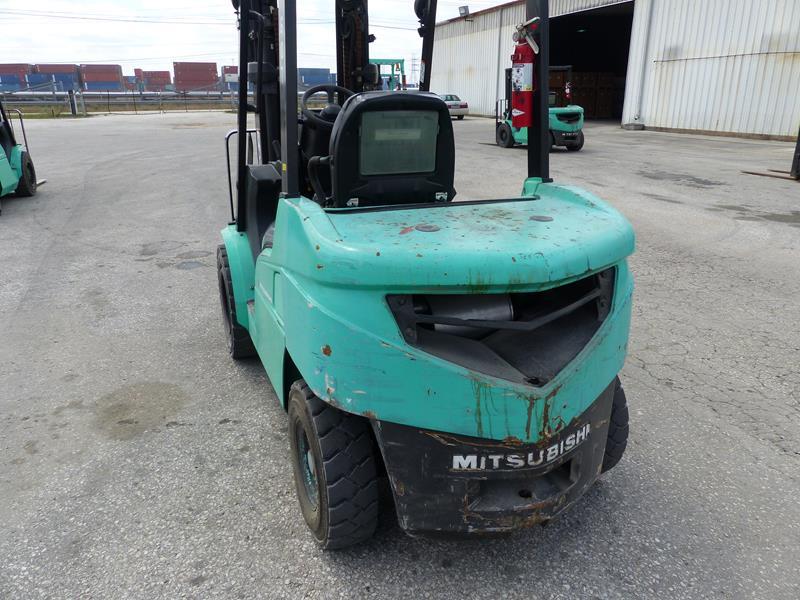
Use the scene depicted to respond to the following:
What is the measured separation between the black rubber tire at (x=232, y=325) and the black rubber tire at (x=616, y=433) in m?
2.35

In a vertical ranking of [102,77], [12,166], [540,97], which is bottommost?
[12,166]

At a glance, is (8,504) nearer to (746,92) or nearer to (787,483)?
(787,483)

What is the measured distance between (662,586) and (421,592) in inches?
35.1

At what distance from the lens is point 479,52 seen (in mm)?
34250

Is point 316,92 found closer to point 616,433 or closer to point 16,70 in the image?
point 616,433

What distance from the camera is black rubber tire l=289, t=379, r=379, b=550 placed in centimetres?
223

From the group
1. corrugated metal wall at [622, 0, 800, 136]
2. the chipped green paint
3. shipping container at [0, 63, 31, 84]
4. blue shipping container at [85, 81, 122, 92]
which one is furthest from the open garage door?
shipping container at [0, 63, 31, 84]

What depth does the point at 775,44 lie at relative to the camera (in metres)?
19.2

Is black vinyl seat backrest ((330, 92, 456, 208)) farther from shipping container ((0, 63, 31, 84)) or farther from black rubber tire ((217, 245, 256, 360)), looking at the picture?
shipping container ((0, 63, 31, 84))

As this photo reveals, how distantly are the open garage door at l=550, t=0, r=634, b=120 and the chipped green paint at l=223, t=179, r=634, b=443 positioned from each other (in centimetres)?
3118

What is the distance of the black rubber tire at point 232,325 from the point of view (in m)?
4.01

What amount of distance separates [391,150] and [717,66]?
22.4 m

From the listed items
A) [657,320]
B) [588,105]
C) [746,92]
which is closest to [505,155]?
[746,92]

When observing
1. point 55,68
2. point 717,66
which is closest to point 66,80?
point 55,68
